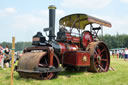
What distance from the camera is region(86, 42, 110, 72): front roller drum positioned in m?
6.69

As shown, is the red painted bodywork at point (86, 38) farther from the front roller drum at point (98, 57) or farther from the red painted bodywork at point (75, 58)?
the red painted bodywork at point (75, 58)

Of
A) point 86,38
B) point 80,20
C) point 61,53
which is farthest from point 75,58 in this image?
point 80,20

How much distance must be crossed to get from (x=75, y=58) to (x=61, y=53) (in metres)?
0.54

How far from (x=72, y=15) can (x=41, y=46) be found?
2472 mm

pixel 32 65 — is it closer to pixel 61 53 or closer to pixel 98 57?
pixel 61 53

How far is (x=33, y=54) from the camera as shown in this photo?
5.11 metres

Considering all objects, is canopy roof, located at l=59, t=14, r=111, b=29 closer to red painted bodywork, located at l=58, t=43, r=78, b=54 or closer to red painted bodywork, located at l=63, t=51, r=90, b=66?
red painted bodywork, located at l=58, t=43, r=78, b=54

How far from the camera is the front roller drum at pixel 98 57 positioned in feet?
22.0

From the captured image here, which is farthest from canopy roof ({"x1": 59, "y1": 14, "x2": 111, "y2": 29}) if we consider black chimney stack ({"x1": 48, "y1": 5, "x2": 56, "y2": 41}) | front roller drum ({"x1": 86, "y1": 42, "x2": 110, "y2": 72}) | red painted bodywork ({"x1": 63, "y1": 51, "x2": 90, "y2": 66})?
red painted bodywork ({"x1": 63, "y1": 51, "x2": 90, "y2": 66})

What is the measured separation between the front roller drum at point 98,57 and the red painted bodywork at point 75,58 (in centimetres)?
56

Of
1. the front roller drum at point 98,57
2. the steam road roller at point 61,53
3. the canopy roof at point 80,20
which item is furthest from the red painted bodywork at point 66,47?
the canopy roof at point 80,20

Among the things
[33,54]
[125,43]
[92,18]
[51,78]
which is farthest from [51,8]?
[125,43]

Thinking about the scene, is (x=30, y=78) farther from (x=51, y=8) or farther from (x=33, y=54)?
(x=51, y=8)

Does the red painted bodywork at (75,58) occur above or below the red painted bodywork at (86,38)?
below
